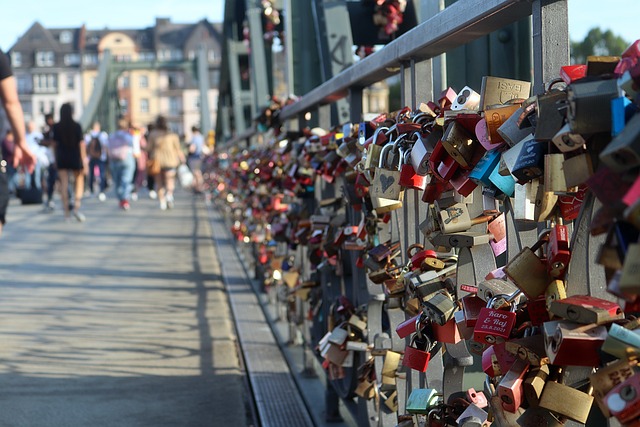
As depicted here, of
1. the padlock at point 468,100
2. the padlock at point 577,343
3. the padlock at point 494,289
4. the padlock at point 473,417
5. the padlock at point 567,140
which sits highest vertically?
the padlock at point 468,100

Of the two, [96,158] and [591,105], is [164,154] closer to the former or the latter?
[96,158]

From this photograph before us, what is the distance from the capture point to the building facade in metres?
130

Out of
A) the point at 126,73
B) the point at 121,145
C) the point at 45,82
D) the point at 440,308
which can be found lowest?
the point at 440,308

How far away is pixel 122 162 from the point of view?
2044cm

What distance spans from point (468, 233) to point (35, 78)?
137047 mm

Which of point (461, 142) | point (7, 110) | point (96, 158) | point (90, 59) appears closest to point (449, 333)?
point (461, 142)

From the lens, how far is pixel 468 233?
83.4 inches

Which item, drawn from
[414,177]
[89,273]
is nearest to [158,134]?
[89,273]

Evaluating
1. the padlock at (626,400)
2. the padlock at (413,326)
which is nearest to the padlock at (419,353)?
the padlock at (413,326)

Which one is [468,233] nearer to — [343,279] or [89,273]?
[343,279]

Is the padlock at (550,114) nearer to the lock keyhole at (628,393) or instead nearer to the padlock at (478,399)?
the lock keyhole at (628,393)

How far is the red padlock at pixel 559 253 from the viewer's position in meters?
1.60

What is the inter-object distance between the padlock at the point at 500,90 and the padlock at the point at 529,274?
36 cm

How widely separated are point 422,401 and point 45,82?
137210 mm
